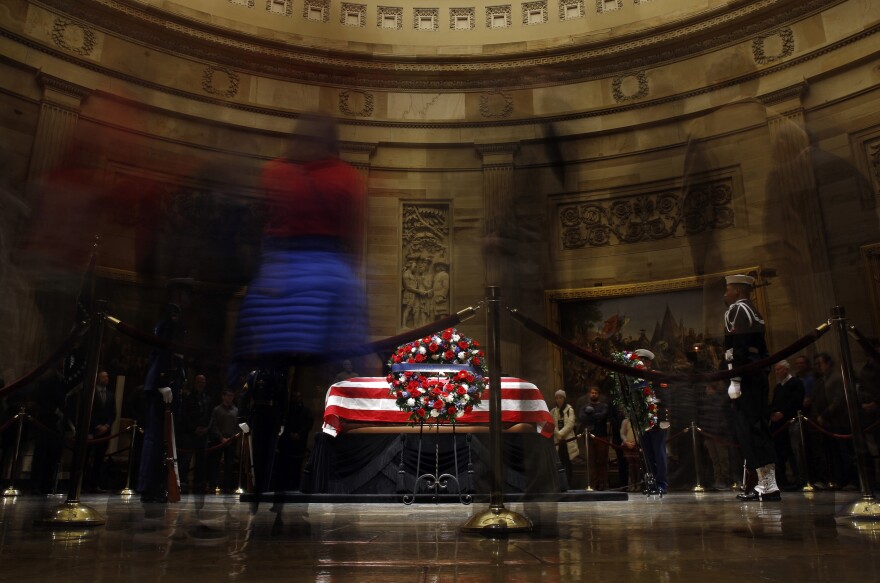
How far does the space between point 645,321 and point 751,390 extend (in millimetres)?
6027

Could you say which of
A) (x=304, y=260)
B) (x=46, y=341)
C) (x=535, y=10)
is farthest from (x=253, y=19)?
(x=304, y=260)

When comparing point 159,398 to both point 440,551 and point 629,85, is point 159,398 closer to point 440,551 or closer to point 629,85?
A: point 440,551

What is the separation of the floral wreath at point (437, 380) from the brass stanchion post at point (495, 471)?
2.83 m

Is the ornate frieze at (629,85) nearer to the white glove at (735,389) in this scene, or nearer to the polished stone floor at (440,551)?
the white glove at (735,389)

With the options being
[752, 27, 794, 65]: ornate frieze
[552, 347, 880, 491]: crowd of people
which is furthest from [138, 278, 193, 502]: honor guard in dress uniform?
[752, 27, 794, 65]: ornate frieze

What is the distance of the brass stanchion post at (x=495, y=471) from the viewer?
306 centimetres

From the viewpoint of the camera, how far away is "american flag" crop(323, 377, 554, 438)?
21.8ft

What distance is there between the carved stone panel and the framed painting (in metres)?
2.19

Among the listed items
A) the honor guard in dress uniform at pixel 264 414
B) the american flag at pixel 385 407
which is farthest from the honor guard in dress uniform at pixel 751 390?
the honor guard in dress uniform at pixel 264 414

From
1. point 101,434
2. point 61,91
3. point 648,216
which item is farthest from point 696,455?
point 61,91

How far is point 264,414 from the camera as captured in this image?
3.18m

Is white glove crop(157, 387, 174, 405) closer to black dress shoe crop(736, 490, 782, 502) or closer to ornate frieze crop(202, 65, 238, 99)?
black dress shoe crop(736, 490, 782, 502)

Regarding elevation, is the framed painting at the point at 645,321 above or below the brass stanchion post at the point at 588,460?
above

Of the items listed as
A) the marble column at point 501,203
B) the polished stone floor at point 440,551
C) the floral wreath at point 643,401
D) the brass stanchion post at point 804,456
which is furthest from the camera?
the marble column at point 501,203
